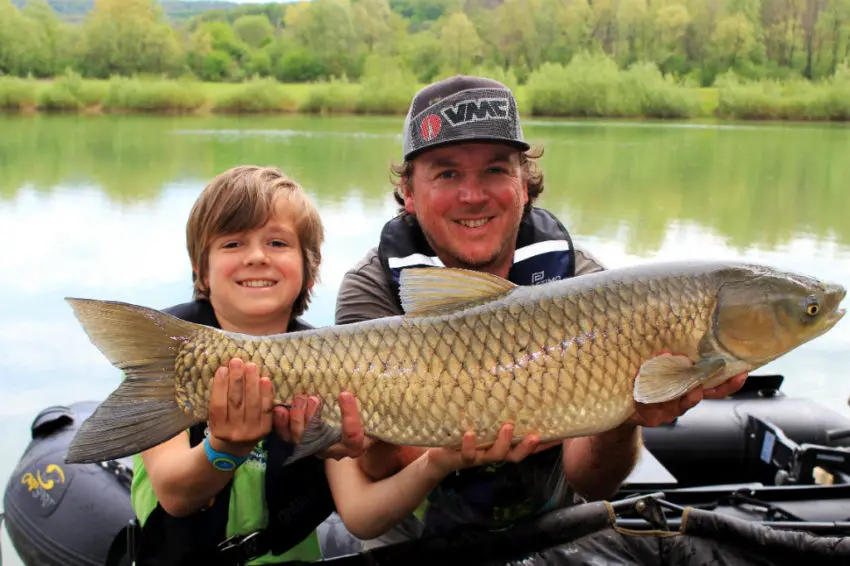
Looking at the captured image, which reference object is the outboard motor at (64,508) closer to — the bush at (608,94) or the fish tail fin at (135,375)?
the fish tail fin at (135,375)

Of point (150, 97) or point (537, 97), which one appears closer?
point (150, 97)

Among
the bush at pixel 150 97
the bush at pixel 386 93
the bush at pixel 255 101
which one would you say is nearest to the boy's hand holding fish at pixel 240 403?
the bush at pixel 386 93

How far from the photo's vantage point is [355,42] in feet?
124

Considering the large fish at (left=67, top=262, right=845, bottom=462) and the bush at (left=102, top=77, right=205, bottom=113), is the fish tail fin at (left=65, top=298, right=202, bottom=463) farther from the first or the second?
the bush at (left=102, top=77, right=205, bottom=113)

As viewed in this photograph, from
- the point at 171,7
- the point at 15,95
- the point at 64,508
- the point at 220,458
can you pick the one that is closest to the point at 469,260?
the point at 220,458

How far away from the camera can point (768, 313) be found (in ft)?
4.43

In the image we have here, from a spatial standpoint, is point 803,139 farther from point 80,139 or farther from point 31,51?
point 31,51

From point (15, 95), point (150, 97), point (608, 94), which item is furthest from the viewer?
point (608, 94)

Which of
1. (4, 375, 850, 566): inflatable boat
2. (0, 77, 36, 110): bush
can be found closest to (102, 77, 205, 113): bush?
(0, 77, 36, 110): bush

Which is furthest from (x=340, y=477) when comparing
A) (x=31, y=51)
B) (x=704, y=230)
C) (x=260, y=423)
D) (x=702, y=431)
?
(x=31, y=51)

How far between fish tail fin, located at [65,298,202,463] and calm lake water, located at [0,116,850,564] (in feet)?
4.79

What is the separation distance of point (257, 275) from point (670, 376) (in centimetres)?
79

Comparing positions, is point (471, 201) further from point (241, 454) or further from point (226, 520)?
point (226, 520)

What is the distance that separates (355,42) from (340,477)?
38086 mm
